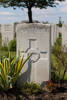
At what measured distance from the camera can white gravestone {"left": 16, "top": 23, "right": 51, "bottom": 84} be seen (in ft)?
18.7

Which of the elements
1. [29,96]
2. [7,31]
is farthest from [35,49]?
[7,31]

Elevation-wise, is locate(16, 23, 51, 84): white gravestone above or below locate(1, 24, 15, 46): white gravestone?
above

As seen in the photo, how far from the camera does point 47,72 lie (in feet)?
19.0

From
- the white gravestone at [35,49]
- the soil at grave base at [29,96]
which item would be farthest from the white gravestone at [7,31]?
the soil at grave base at [29,96]

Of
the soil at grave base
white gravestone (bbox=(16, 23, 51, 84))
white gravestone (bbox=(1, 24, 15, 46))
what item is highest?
white gravestone (bbox=(16, 23, 51, 84))

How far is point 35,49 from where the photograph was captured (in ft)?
18.9

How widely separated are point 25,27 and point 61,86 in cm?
166

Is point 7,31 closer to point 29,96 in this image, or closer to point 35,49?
point 35,49

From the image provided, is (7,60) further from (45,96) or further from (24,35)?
(45,96)

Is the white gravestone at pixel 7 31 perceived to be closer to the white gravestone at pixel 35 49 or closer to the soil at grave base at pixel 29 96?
the white gravestone at pixel 35 49

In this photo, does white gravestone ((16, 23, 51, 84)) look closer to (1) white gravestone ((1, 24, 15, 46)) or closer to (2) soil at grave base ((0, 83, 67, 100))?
(2) soil at grave base ((0, 83, 67, 100))

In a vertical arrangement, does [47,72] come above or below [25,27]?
below

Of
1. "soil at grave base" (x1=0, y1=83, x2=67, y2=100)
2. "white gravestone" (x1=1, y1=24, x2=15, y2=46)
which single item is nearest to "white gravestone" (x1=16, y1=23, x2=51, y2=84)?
"soil at grave base" (x1=0, y1=83, x2=67, y2=100)

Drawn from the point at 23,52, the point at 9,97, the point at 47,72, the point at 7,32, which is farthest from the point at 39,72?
the point at 7,32
